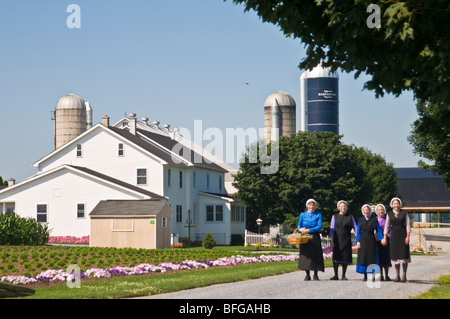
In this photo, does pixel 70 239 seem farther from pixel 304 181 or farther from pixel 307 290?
pixel 307 290

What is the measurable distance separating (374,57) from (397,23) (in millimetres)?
1717

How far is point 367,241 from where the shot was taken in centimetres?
1909

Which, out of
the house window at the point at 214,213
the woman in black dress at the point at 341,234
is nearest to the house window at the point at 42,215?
the house window at the point at 214,213

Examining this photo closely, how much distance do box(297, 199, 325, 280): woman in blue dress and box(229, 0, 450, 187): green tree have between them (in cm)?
585

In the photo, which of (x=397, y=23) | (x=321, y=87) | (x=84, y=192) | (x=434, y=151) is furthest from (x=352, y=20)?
(x=321, y=87)

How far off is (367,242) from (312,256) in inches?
56.3

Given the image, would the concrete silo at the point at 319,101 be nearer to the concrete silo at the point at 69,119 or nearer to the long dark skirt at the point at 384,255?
the concrete silo at the point at 69,119

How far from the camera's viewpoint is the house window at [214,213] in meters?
59.1

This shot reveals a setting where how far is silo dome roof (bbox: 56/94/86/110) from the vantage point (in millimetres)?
82125

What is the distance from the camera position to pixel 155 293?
1559 centimetres

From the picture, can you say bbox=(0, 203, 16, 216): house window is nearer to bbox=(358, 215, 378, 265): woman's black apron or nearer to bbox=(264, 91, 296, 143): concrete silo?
bbox=(264, 91, 296, 143): concrete silo

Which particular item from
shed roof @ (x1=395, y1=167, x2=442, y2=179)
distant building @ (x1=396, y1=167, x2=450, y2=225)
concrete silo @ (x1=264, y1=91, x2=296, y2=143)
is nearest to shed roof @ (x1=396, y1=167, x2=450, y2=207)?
distant building @ (x1=396, y1=167, x2=450, y2=225)

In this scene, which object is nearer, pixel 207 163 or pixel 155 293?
pixel 155 293
